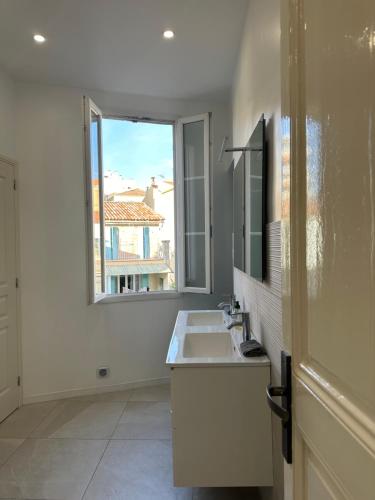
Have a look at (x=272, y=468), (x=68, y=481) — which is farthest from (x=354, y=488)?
(x=68, y=481)

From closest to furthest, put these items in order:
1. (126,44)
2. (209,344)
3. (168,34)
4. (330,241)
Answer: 1. (330,241)
2. (209,344)
3. (168,34)
4. (126,44)

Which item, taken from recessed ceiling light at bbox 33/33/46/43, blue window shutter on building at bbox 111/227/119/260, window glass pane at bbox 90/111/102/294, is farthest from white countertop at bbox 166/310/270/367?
recessed ceiling light at bbox 33/33/46/43

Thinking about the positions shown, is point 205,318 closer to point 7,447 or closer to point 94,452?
point 94,452

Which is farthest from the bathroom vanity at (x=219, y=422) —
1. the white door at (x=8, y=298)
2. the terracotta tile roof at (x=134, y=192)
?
the terracotta tile roof at (x=134, y=192)

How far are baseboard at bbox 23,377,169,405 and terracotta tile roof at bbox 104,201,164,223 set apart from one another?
172 cm

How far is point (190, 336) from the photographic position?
2.13 metres

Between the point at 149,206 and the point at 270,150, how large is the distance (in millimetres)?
2279

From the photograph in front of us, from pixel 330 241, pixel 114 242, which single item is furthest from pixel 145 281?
pixel 330 241

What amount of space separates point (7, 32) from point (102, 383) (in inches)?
123

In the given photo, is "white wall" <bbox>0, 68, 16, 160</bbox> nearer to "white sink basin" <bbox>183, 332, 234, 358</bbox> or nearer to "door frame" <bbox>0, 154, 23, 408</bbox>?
"door frame" <bbox>0, 154, 23, 408</bbox>

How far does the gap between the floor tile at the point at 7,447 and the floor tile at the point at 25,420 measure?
67 millimetres

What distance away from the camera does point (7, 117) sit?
9.55 feet

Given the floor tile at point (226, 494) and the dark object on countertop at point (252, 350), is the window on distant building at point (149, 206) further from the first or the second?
the floor tile at point (226, 494)

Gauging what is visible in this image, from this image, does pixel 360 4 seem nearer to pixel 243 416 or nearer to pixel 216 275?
pixel 243 416
